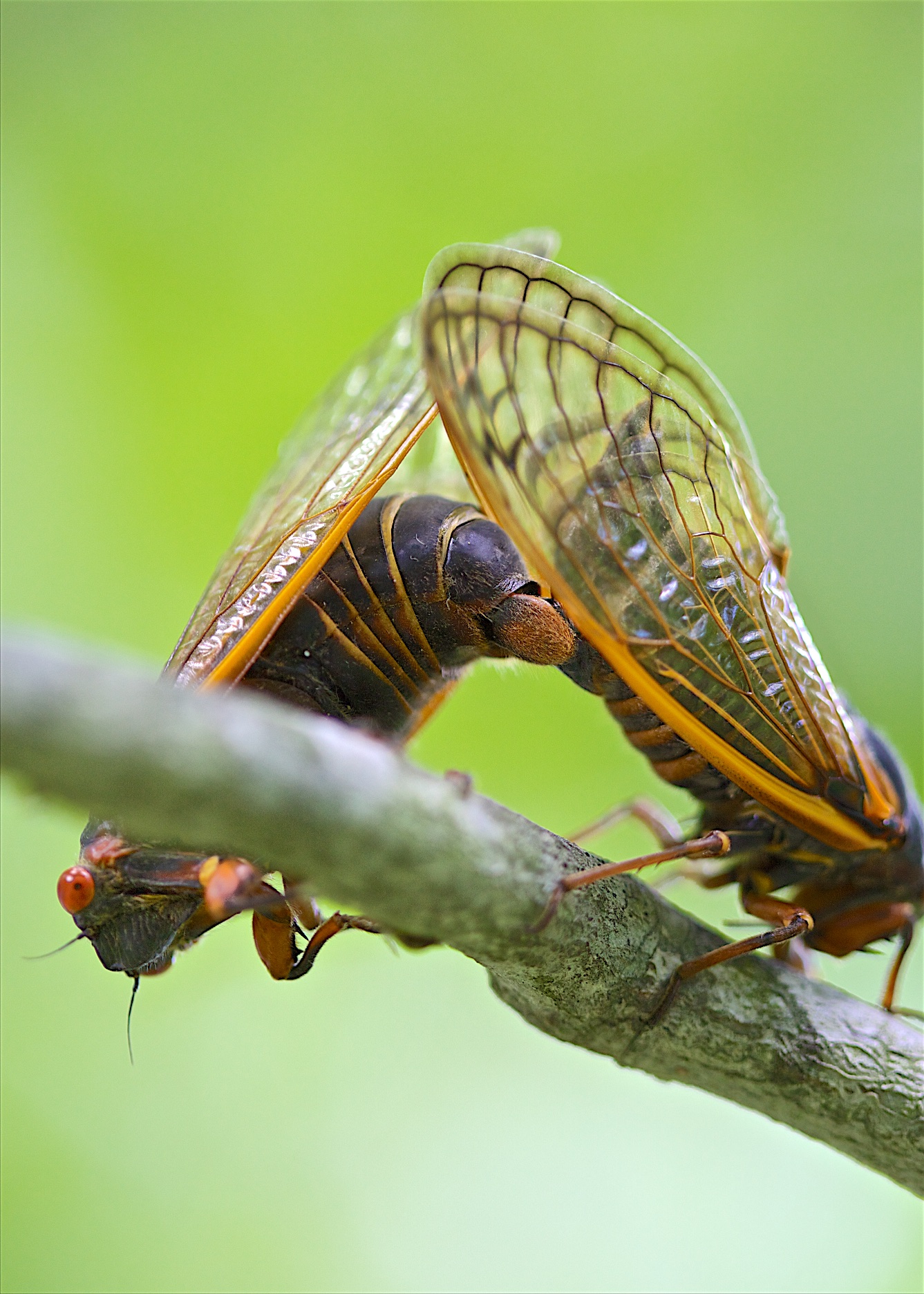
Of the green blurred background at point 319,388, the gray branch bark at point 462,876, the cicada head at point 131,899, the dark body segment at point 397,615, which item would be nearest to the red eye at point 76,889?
the cicada head at point 131,899

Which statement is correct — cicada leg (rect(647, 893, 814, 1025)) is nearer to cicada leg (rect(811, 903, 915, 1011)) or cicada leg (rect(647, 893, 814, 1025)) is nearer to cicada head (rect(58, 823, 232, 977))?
cicada leg (rect(811, 903, 915, 1011))

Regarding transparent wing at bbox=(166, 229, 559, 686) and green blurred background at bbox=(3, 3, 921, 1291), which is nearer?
transparent wing at bbox=(166, 229, 559, 686)

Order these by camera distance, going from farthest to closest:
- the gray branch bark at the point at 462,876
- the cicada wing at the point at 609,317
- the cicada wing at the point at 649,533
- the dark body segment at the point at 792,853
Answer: the dark body segment at the point at 792,853 → the cicada wing at the point at 609,317 → the cicada wing at the point at 649,533 → the gray branch bark at the point at 462,876

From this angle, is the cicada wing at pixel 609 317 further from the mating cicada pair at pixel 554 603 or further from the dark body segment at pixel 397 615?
the dark body segment at pixel 397 615

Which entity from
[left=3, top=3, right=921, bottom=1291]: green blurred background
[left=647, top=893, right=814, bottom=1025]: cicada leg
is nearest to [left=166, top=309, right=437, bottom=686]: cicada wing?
[left=647, top=893, right=814, bottom=1025]: cicada leg

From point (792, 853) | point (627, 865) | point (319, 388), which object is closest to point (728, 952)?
point (627, 865)

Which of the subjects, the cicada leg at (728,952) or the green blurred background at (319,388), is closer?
the cicada leg at (728,952)

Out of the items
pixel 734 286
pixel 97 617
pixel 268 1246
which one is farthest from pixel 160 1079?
pixel 734 286
